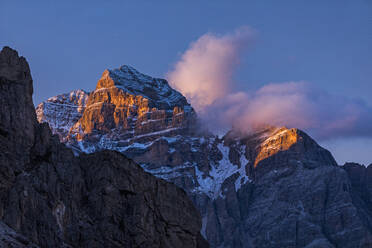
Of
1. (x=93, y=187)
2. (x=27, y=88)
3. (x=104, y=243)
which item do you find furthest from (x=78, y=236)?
(x=27, y=88)

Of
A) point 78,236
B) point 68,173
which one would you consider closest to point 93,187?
point 68,173

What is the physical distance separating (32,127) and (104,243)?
30323mm

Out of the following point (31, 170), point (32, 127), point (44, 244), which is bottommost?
point (44, 244)

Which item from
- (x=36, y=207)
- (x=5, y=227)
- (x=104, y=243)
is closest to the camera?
(x=5, y=227)

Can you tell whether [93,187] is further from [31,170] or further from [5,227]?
[5,227]

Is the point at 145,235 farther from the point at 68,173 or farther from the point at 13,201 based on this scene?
the point at 13,201

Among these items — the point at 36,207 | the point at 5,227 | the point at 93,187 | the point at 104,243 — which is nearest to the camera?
the point at 5,227

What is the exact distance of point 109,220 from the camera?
192625 millimetres

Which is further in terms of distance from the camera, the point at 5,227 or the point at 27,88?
the point at 27,88

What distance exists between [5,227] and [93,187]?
40.3 metres

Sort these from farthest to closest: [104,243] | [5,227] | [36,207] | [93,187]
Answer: [93,187] → [104,243] → [36,207] → [5,227]

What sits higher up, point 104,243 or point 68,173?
point 68,173

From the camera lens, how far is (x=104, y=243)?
609 feet

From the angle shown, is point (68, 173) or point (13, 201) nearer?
point (13, 201)
